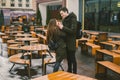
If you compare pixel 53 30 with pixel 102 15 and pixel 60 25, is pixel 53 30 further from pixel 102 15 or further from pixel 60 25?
pixel 102 15

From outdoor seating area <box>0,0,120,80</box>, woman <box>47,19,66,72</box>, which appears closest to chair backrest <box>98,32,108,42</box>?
outdoor seating area <box>0,0,120,80</box>

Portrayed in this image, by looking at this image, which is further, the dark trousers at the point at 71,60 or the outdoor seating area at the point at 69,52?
the dark trousers at the point at 71,60

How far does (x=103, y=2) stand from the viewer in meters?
21.0

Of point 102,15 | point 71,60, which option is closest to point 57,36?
point 71,60

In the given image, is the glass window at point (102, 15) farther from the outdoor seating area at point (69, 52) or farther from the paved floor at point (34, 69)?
the paved floor at point (34, 69)

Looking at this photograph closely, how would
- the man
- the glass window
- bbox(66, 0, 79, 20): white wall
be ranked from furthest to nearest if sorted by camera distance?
bbox(66, 0, 79, 20): white wall < the glass window < the man

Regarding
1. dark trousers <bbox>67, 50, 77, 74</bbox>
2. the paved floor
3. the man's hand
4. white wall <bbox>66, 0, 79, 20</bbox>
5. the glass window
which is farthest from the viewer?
white wall <bbox>66, 0, 79, 20</bbox>

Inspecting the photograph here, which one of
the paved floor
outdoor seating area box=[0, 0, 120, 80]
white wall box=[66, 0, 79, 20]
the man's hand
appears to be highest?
white wall box=[66, 0, 79, 20]

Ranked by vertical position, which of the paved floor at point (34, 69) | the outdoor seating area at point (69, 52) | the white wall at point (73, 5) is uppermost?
the white wall at point (73, 5)

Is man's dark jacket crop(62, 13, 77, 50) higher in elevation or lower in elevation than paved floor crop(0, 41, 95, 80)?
higher

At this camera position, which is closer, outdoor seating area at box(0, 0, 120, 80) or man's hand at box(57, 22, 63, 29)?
man's hand at box(57, 22, 63, 29)

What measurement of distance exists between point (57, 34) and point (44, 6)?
101 feet

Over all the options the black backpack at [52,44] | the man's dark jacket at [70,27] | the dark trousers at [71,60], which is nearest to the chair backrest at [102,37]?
the dark trousers at [71,60]

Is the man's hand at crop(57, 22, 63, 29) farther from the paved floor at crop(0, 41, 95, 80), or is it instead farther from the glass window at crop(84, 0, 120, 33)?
the glass window at crop(84, 0, 120, 33)
